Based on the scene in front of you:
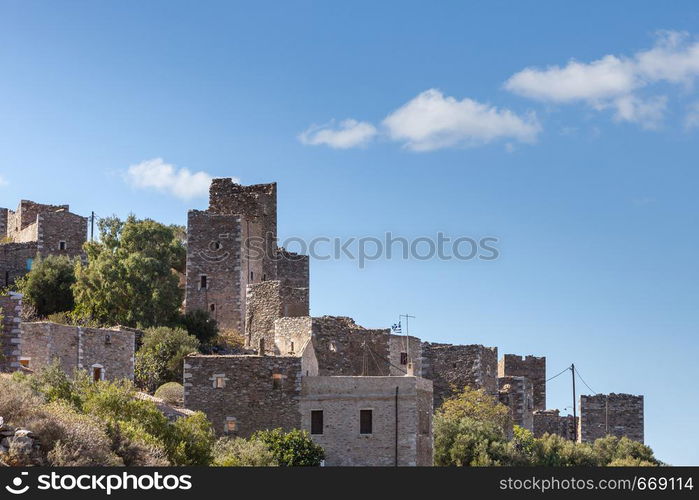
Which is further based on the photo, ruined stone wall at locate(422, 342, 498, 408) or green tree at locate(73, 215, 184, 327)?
green tree at locate(73, 215, 184, 327)

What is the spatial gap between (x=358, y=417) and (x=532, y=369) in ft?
91.6

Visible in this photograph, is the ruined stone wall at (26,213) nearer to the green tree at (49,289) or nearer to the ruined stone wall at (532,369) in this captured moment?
the green tree at (49,289)

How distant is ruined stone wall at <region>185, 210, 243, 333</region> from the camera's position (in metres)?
67.2

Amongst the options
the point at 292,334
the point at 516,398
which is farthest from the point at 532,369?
the point at 292,334

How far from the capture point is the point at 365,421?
1898 inches

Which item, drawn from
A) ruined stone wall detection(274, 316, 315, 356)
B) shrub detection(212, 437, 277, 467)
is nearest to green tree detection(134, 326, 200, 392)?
ruined stone wall detection(274, 316, 315, 356)

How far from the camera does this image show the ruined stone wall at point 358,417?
47.8 m

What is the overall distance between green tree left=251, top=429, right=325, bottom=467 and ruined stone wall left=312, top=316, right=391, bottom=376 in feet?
22.0

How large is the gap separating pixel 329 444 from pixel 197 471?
19.5 metres

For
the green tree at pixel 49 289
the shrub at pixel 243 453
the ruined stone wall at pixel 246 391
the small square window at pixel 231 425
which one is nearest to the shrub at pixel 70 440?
the shrub at pixel 243 453

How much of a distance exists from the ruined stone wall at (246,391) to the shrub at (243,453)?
6.32 ft

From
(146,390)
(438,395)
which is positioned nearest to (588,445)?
(438,395)

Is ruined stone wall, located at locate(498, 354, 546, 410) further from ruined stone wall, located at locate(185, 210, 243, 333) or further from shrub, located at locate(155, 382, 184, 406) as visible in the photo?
shrub, located at locate(155, 382, 184, 406)

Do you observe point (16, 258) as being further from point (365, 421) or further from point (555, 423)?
point (365, 421)
